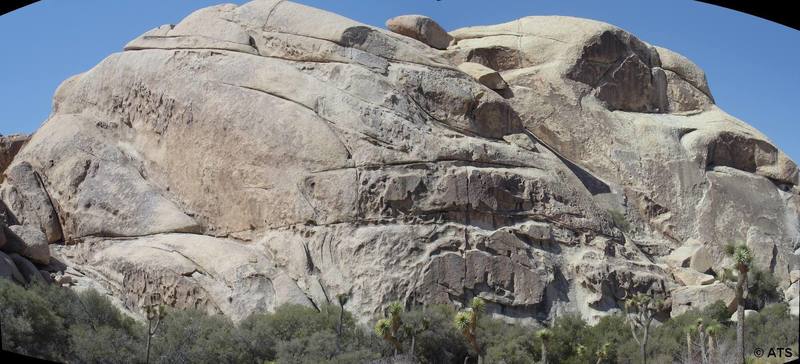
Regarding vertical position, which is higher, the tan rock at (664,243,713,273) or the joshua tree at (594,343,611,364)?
the tan rock at (664,243,713,273)

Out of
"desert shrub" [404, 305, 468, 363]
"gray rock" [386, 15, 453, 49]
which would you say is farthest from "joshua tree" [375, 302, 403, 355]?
"gray rock" [386, 15, 453, 49]

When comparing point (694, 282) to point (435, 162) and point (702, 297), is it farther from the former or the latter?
point (435, 162)

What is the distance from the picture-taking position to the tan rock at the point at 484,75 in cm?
4241

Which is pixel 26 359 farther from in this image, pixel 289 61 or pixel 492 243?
pixel 289 61

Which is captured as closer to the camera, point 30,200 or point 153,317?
point 153,317

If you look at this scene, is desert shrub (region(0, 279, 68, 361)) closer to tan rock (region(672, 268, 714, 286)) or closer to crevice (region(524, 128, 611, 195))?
crevice (region(524, 128, 611, 195))

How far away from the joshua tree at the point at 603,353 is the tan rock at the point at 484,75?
559 inches

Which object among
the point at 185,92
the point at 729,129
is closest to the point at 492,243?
the point at 185,92

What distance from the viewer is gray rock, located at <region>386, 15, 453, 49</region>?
4431 centimetres

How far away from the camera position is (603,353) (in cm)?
2994

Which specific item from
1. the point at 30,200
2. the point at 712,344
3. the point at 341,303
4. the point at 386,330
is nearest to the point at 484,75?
the point at 341,303

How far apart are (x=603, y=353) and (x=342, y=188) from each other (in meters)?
9.65

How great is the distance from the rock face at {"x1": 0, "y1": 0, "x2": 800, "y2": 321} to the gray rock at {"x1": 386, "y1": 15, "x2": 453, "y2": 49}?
0.29m

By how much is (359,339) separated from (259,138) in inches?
328
